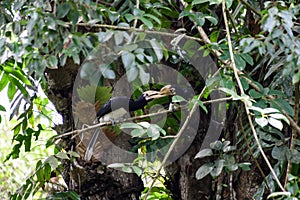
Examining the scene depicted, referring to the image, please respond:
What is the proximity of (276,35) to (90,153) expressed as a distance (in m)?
0.82

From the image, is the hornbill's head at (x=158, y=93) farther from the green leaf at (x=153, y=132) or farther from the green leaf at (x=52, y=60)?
the green leaf at (x=52, y=60)

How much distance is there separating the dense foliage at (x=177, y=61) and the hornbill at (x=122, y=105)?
2.8 inches

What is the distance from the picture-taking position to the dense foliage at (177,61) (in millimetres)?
1228

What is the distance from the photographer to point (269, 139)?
5.10 feet

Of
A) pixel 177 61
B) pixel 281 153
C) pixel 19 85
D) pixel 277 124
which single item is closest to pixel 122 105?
pixel 177 61

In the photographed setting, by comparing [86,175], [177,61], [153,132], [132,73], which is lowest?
[86,175]

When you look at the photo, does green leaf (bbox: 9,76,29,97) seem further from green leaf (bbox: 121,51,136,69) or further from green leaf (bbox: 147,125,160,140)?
green leaf (bbox: 121,51,136,69)

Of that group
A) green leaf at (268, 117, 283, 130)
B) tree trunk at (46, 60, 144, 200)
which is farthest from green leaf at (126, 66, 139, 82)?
tree trunk at (46, 60, 144, 200)

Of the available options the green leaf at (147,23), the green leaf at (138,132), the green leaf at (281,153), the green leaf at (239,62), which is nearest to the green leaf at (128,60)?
the green leaf at (147,23)

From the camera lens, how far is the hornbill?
5.96 ft

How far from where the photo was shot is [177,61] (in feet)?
6.23

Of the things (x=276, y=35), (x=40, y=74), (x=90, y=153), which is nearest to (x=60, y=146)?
(x=90, y=153)

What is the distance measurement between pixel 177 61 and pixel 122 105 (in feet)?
0.79

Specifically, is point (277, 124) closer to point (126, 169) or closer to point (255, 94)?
point (255, 94)
